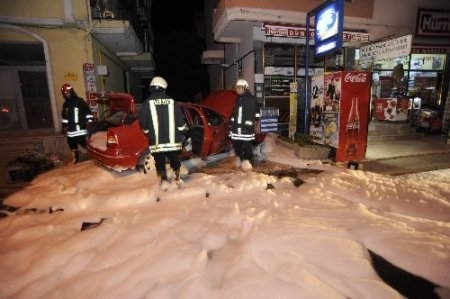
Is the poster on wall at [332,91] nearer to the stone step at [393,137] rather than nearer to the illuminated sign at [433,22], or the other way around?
the stone step at [393,137]

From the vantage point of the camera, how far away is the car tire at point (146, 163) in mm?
5696

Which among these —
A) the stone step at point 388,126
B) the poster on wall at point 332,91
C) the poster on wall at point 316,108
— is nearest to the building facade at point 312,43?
the poster on wall at point 316,108

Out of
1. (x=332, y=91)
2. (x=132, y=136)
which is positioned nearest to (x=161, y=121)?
(x=132, y=136)

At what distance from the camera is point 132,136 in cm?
547

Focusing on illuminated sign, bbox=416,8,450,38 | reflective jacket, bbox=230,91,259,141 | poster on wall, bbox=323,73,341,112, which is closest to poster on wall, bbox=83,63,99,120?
reflective jacket, bbox=230,91,259,141

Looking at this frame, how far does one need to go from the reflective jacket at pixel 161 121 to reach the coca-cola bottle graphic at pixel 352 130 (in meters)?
4.46

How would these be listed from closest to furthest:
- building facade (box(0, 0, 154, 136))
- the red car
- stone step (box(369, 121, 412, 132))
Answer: the red car
building facade (box(0, 0, 154, 136))
stone step (box(369, 121, 412, 132))

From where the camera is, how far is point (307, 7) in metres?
10.4

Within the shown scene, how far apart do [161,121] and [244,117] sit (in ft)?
6.99

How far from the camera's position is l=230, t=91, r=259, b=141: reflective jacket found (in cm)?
621

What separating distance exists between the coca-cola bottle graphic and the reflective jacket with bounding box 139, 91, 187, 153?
176 inches

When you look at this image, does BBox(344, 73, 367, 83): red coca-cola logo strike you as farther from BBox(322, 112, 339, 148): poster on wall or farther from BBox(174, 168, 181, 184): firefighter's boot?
BBox(174, 168, 181, 184): firefighter's boot

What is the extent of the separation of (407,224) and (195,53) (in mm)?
28920

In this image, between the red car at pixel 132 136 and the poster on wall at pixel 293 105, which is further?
the poster on wall at pixel 293 105
